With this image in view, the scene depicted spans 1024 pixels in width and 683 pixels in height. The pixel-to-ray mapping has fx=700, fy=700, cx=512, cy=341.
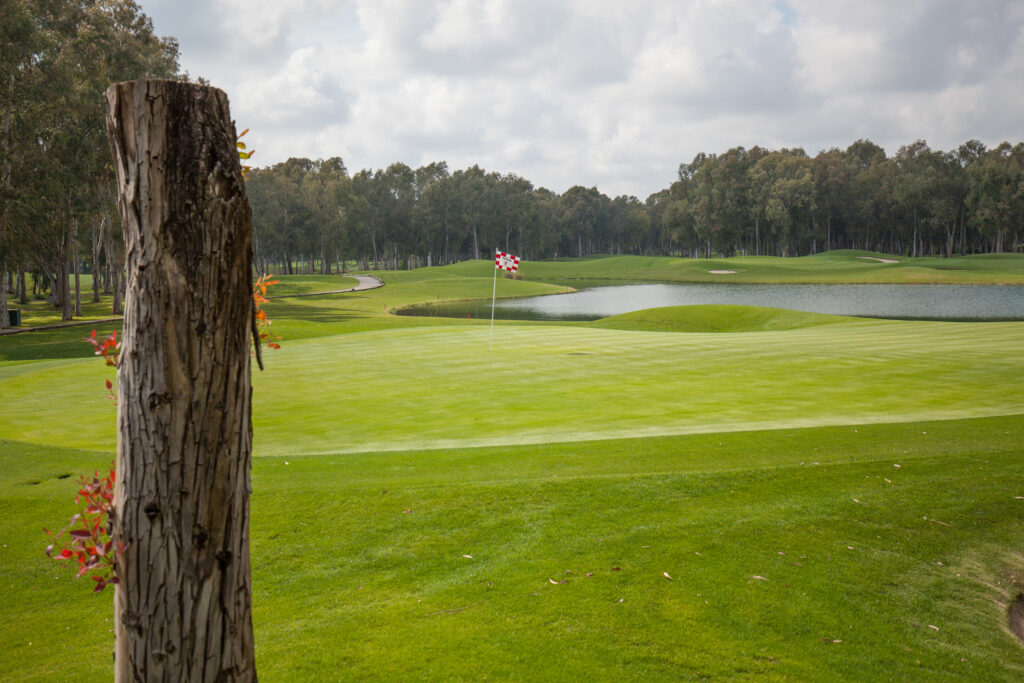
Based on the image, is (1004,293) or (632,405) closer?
(632,405)

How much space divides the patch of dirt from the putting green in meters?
4.93

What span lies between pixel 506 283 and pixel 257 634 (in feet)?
244

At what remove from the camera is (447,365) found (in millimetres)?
17016

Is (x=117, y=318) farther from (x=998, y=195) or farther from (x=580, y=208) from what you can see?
(x=580, y=208)

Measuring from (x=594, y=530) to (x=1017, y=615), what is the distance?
3.35 m

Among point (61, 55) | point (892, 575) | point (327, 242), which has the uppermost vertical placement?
point (61, 55)

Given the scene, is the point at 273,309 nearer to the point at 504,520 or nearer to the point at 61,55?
the point at 61,55

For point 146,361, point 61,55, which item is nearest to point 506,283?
point 61,55

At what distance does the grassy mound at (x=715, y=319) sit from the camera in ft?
117

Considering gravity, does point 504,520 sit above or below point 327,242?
below

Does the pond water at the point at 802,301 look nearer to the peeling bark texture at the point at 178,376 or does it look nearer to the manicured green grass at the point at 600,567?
the manicured green grass at the point at 600,567

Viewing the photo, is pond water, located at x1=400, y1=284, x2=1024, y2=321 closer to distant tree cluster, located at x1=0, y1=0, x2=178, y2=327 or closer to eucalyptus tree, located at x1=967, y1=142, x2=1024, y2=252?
distant tree cluster, located at x1=0, y1=0, x2=178, y2=327

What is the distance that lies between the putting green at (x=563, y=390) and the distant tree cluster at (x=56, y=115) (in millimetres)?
20693

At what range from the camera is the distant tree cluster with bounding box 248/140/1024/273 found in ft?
309
